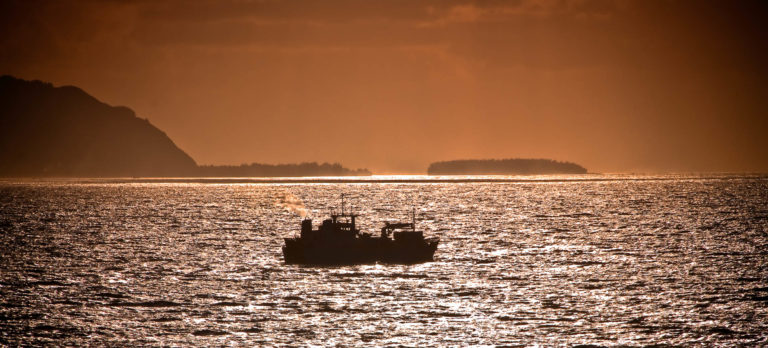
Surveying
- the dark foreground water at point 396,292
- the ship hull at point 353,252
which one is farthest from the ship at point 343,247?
the dark foreground water at point 396,292

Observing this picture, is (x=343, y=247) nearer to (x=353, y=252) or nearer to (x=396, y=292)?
(x=353, y=252)

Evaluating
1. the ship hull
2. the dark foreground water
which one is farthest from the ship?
the dark foreground water

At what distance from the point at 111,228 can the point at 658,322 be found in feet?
391

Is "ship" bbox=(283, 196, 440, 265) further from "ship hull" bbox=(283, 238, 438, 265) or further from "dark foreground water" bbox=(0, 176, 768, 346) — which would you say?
"dark foreground water" bbox=(0, 176, 768, 346)

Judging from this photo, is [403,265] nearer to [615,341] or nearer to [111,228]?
[615,341]

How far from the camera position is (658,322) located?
59.6 metres

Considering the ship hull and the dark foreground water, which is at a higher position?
the ship hull

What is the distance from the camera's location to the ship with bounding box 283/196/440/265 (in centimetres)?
9081

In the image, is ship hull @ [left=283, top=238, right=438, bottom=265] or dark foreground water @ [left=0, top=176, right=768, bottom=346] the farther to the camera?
ship hull @ [left=283, top=238, right=438, bottom=265]

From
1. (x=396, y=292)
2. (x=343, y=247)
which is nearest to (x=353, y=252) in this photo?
(x=343, y=247)

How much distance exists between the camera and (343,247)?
299ft

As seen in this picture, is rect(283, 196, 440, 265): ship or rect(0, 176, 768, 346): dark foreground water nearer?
rect(0, 176, 768, 346): dark foreground water

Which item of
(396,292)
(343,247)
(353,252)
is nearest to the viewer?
(396,292)

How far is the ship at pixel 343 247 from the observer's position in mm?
90812
